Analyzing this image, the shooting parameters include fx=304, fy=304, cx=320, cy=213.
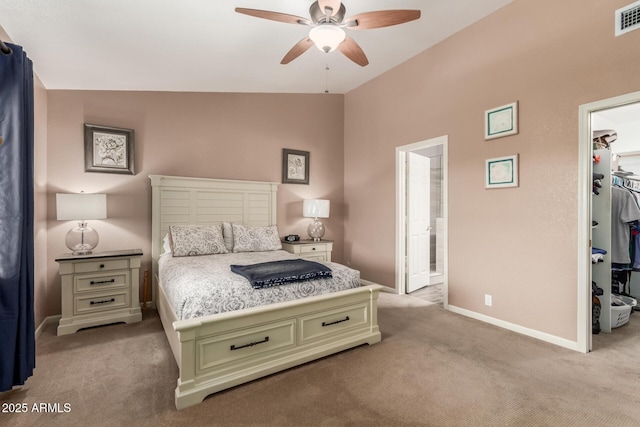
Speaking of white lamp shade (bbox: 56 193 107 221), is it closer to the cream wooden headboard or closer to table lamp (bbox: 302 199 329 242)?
the cream wooden headboard

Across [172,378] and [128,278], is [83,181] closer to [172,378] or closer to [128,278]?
[128,278]

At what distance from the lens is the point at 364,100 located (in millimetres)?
4848

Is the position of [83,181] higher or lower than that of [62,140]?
lower

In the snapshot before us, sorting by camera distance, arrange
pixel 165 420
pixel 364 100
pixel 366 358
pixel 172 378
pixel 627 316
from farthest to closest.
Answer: pixel 364 100
pixel 627 316
pixel 366 358
pixel 172 378
pixel 165 420

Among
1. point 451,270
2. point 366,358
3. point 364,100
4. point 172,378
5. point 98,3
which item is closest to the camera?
point 98,3

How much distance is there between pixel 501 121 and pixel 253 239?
304 centimetres

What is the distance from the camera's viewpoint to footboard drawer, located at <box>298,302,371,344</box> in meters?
2.33

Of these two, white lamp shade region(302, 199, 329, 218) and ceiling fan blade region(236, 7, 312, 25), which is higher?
ceiling fan blade region(236, 7, 312, 25)

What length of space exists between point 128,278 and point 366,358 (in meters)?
2.53

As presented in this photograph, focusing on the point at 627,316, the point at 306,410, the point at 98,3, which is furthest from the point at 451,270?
the point at 98,3

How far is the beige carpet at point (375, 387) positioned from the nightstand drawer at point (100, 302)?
0.25 m

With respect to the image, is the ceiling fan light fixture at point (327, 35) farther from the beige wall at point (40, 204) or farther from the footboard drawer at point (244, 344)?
the beige wall at point (40, 204)

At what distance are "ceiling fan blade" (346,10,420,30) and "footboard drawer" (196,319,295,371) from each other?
7.30 feet

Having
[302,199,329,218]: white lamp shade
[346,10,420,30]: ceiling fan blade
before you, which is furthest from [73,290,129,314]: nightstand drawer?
[346,10,420,30]: ceiling fan blade
